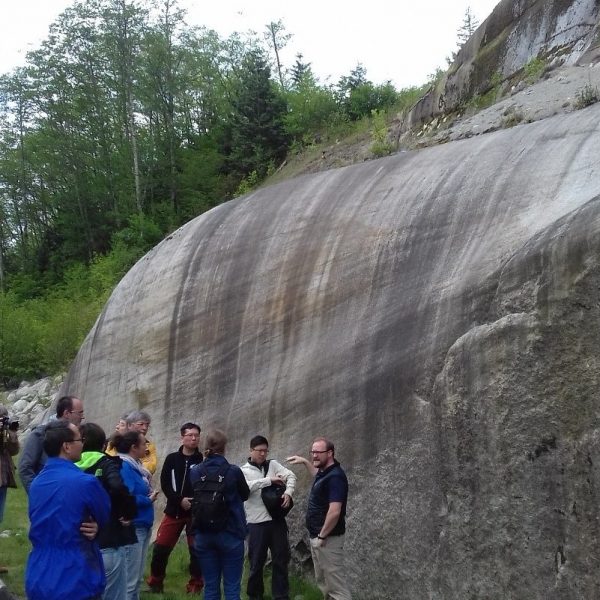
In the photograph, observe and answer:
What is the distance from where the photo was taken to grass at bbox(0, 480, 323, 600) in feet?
23.0

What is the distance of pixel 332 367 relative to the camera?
7297 mm

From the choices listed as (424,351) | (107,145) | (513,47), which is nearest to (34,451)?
(424,351)

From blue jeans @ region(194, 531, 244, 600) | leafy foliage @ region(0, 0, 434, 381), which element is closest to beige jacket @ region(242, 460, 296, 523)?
blue jeans @ region(194, 531, 244, 600)

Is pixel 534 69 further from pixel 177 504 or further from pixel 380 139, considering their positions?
pixel 177 504

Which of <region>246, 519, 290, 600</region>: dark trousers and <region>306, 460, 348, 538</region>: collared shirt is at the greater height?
<region>306, 460, 348, 538</region>: collared shirt

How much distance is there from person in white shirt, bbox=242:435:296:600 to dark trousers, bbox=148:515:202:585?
2.83 feet

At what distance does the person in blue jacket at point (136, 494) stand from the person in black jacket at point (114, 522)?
10cm

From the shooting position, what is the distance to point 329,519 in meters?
5.83

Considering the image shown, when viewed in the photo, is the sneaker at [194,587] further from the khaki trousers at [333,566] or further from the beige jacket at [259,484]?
the khaki trousers at [333,566]

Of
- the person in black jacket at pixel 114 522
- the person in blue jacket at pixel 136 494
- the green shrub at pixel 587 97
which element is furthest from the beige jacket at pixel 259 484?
the green shrub at pixel 587 97

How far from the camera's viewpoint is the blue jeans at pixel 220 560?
5.79 meters

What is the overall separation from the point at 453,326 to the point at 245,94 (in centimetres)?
1728

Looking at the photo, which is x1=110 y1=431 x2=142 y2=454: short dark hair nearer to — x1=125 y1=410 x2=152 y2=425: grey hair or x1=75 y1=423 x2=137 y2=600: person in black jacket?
x1=75 y1=423 x2=137 y2=600: person in black jacket

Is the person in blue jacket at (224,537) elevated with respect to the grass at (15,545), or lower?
elevated
